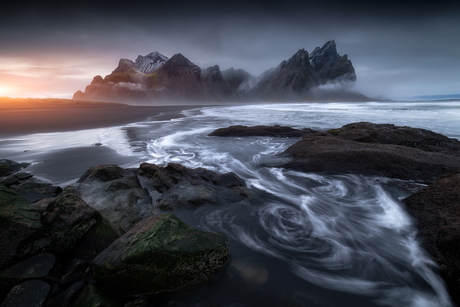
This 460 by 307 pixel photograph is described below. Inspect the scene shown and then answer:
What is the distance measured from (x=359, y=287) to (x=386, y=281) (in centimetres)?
41

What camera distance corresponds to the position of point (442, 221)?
3043mm

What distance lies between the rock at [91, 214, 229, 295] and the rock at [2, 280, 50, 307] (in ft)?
1.42

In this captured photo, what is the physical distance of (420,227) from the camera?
3.48 meters

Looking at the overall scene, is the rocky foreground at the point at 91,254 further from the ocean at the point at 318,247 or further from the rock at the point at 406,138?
the rock at the point at 406,138

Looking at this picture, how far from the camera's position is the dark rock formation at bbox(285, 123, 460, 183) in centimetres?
516

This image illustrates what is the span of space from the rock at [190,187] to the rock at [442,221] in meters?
3.04

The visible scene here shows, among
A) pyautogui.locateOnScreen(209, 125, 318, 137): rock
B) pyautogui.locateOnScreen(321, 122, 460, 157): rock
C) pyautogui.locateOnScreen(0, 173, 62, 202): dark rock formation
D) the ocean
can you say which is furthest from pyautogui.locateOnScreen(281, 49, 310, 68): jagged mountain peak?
pyautogui.locateOnScreen(0, 173, 62, 202): dark rock formation

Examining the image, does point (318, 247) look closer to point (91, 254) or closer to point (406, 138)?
point (91, 254)

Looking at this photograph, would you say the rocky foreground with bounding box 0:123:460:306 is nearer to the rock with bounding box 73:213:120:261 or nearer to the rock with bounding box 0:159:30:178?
the rock with bounding box 73:213:120:261

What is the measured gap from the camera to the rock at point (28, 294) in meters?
1.92

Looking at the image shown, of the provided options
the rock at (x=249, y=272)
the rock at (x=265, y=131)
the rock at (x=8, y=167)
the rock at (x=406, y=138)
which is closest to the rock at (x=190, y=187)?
the rock at (x=249, y=272)

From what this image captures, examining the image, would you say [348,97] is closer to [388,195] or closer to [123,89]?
[123,89]

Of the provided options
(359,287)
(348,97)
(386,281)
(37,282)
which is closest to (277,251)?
(359,287)

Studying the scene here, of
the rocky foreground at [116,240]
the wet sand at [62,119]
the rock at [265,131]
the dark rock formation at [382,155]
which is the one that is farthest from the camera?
the wet sand at [62,119]
